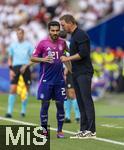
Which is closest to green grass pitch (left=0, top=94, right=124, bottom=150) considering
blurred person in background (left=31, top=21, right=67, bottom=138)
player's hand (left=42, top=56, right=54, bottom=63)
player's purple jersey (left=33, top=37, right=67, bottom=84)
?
blurred person in background (left=31, top=21, right=67, bottom=138)

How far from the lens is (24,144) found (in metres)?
11.3

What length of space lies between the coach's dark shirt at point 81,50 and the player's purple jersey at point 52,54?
231 millimetres

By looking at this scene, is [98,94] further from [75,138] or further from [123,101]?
[75,138]

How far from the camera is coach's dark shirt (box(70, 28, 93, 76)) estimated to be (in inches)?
493

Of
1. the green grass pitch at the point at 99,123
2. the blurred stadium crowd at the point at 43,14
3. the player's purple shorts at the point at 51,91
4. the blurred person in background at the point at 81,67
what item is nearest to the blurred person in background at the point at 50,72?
the player's purple shorts at the point at 51,91

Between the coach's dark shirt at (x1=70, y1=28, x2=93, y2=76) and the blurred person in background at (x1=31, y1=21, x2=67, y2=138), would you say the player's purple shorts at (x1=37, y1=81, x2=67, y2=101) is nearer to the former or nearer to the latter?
the blurred person in background at (x1=31, y1=21, x2=67, y2=138)

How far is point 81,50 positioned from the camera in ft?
41.0

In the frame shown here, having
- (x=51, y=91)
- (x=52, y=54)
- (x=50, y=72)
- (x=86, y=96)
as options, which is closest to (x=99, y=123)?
(x=86, y=96)

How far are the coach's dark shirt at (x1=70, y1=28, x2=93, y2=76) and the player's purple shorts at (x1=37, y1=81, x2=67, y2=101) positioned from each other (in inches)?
14.7

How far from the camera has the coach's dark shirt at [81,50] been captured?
493 inches

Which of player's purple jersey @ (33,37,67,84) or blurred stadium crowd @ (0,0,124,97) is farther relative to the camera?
blurred stadium crowd @ (0,0,124,97)

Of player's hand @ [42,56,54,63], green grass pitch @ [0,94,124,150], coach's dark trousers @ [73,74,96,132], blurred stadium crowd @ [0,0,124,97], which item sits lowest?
green grass pitch @ [0,94,124,150]

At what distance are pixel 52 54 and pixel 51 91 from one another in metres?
0.65

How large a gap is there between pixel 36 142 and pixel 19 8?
Result: 817 inches
